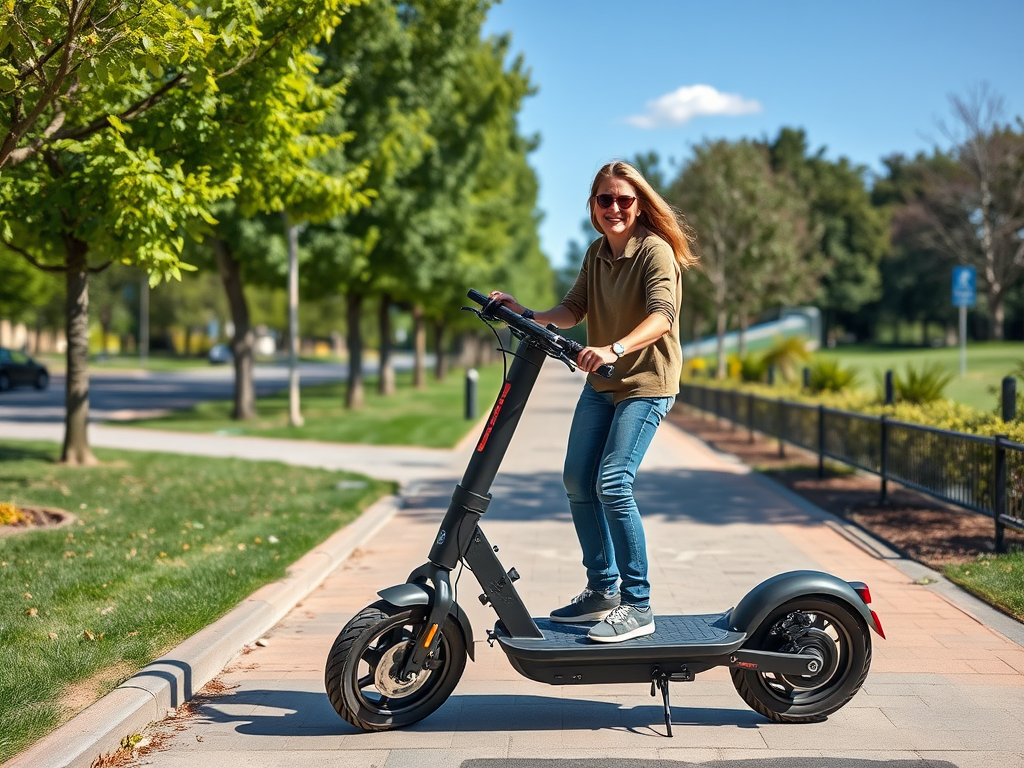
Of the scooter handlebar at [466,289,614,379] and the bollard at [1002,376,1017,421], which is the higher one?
the scooter handlebar at [466,289,614,379]

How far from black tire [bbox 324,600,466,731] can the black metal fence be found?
4.66 meters

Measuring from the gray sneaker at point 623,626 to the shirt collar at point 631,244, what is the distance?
4.69 ft

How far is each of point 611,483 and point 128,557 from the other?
4449 mm

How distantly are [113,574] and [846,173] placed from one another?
78873mm

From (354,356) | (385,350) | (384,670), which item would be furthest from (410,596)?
(385,350)

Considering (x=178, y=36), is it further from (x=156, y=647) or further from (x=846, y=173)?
(x=846, y=173)

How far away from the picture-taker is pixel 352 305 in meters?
26.4

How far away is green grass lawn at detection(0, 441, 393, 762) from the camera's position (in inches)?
194

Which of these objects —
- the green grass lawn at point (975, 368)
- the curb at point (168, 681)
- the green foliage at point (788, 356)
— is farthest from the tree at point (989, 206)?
the curb at point (168, 681)

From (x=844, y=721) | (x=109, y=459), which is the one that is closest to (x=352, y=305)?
(x=109, y=459)

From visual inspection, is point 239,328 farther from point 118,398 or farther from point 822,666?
point 822,666

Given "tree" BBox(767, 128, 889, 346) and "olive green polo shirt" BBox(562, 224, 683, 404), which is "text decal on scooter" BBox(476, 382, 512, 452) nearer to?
"olive green polo shirt" BBox(562, 224, 683, 404)

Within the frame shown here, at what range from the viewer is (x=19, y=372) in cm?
3553

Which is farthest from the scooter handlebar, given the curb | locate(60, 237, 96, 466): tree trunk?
A: locate(60, 237, 96, 466): tree trunk
